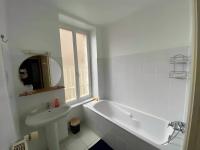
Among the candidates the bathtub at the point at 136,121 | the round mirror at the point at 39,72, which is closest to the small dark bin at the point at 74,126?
the bathtub at the point at 136,121

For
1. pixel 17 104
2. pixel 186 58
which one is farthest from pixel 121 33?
pixel 17 104

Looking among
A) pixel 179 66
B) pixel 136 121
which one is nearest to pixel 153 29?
pixel 179 66

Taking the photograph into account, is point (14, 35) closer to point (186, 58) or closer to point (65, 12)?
point (65, 12)

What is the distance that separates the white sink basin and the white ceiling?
1.69 m

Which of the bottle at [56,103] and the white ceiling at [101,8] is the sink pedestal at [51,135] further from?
the white ceiling at [101,8]

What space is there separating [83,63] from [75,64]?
0.28 m

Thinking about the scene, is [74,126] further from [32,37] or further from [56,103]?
[32,37]

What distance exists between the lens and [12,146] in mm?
607

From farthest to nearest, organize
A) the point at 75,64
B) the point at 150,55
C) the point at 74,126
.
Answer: the point at 75,64 → the point at 74,126 → the point at 150,55

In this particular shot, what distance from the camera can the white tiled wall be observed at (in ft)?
5.30

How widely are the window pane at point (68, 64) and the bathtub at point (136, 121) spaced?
482 mm

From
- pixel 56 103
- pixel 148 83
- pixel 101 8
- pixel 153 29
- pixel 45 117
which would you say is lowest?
pixel 45 117

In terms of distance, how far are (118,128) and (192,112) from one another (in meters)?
1.26

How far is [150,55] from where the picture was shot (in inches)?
72.2
